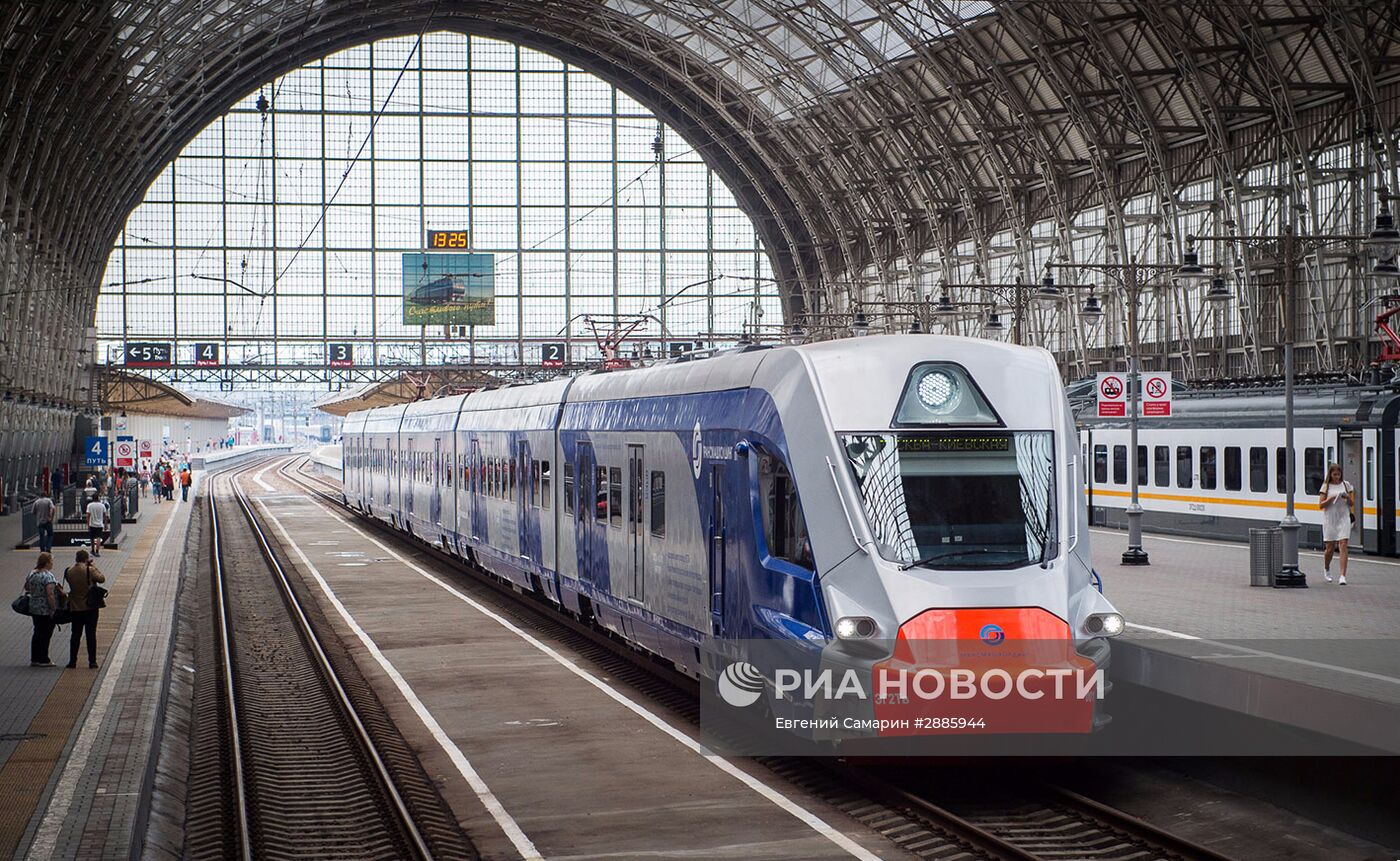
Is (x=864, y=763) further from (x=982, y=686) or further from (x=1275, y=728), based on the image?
(x=1275, y=728)

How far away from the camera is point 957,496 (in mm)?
11406

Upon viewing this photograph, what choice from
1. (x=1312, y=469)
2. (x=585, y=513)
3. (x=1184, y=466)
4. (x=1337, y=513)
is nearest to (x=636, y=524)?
(x=585, y=513)

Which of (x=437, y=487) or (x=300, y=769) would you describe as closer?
(x=300, y=769)

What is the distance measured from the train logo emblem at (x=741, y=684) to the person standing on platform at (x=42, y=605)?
866 cm

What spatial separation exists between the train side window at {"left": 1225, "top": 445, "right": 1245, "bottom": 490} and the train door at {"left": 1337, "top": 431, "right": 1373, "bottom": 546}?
11.7ft

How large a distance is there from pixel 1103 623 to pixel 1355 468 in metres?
17.0

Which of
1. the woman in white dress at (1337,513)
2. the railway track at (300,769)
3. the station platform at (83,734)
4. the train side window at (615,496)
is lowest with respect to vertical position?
the railway track at (300,769)

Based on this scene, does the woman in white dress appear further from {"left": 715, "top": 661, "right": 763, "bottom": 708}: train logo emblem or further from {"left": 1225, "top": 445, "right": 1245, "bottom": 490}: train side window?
{"left": 715, "top": 661, "right": 763, "bottom": 708}: train logo emblem

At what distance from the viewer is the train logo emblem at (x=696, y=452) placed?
14227 millimetres

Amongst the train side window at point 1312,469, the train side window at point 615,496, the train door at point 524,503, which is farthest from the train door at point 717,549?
the train side window at point 1312,469

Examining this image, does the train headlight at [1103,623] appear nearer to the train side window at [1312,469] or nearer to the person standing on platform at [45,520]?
the train side window at [1312,469]

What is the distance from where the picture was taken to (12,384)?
45844 mm

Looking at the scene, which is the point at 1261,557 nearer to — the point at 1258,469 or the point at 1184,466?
the point at 1258,469

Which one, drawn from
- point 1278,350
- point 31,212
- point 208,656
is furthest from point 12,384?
point 1278,350
